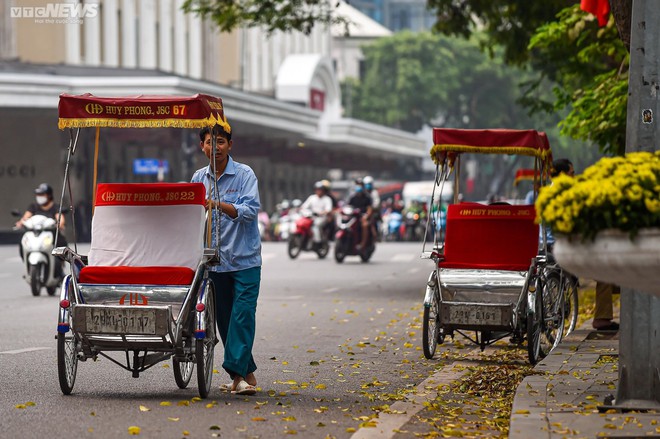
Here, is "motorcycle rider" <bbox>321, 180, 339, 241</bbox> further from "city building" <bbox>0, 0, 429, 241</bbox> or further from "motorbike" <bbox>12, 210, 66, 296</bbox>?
"city building" <bbox>0, 0, 429, 241</bbox>

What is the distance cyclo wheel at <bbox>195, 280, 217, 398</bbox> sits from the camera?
28.7 ft

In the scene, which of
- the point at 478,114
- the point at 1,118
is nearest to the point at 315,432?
the point at 1,118

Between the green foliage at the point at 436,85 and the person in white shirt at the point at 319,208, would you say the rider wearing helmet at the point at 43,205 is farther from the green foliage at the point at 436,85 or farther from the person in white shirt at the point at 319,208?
the green foliage at the point at 436,85

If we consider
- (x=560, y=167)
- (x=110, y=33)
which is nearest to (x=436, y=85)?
(x=110, y=33)

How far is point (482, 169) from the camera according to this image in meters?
103

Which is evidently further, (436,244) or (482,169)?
(482,169)

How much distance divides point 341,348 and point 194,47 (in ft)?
167

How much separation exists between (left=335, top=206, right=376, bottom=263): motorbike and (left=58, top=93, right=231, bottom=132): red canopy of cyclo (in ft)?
69.2

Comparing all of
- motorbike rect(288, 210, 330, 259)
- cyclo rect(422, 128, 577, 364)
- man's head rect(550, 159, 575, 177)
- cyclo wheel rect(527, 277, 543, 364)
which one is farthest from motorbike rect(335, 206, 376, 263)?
cyclo wheel rect(527, 277, 543, 364)

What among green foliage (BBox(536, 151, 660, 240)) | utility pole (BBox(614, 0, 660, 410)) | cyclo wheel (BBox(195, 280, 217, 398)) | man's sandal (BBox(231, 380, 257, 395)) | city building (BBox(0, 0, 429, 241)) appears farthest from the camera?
city building (BBox(0, 0, 429, 241))

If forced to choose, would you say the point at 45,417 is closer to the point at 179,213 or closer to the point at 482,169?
the point at 179,213

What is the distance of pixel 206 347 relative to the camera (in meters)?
9.05

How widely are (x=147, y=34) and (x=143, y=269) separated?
49.5 metres

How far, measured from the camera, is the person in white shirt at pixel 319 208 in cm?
3189
